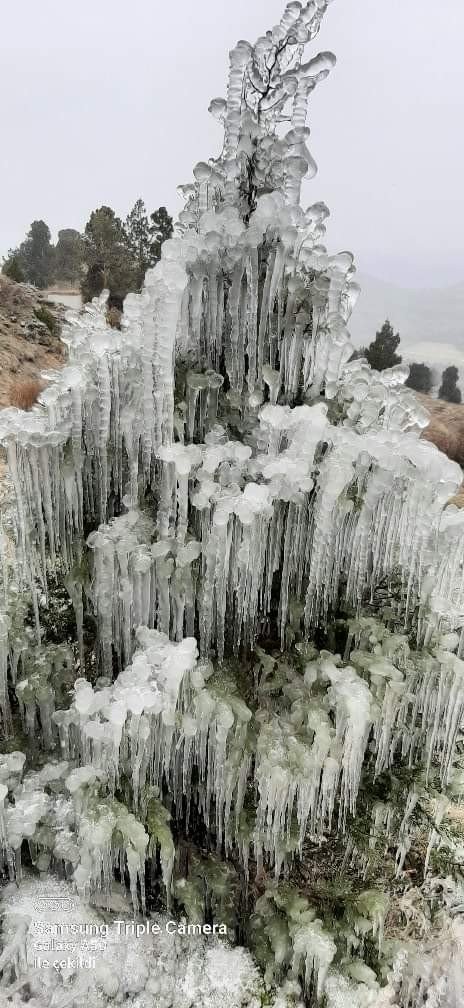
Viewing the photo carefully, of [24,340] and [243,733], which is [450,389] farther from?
[243,733]

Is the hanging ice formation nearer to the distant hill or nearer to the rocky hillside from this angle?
the rocky hillside

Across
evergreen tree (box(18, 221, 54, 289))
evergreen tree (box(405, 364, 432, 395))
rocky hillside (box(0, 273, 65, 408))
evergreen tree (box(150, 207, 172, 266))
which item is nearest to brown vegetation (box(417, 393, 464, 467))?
evergreen tree (box(405, 364, 432, 395))

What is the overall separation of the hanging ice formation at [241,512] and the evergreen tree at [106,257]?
17986 mm

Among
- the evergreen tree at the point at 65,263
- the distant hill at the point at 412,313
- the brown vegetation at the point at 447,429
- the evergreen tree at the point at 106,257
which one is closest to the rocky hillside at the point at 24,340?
the evergreen tree at the point at 106,257

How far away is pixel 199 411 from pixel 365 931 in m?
3.60

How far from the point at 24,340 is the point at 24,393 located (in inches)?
163

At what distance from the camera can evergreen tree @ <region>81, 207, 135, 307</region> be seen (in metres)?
19.4

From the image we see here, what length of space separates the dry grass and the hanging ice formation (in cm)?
701

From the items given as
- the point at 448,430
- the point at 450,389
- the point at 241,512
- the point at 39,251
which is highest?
the point at 39,251

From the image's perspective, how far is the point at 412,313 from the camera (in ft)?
473

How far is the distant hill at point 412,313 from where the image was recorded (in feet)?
A: 358

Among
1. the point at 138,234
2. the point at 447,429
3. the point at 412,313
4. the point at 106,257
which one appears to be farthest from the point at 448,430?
the point at 412,313

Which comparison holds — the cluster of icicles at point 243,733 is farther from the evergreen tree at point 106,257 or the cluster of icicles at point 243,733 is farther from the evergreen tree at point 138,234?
the evergreen tree at point 138,234

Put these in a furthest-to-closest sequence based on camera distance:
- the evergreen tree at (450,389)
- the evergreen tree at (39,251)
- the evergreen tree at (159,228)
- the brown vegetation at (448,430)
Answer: the evergreen tree at (450,389) → the evergreen tree at (39,251) → the evergreen tree at (159,228) → the brown vegetation at (448,430)
